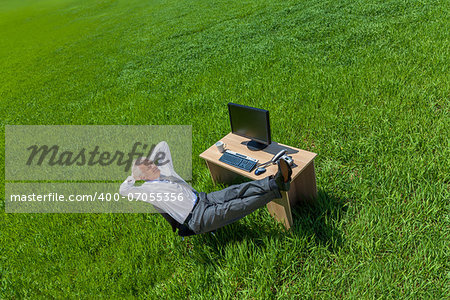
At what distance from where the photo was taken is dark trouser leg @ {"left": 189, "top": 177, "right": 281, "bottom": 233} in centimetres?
312

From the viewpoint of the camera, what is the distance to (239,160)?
3887mm

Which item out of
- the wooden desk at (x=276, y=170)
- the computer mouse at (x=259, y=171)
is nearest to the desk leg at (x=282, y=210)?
the wooden desk at (x=276, y=170)

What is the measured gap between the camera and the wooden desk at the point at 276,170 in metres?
3.53

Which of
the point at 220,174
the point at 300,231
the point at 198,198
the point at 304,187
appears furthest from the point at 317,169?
the point at 198,198

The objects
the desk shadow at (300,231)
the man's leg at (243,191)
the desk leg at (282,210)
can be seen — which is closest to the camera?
the man's leg at (243,191)

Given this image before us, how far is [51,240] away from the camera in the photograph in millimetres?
4484

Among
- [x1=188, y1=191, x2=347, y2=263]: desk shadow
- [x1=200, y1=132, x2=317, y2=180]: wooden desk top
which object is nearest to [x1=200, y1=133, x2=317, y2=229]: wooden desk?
[x1=200, y1=132, x2=317, y2=180]: wooden desk top

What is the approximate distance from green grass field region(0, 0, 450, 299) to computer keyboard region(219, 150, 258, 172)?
2.44 feet

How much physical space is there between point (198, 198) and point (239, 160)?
0.81 meters

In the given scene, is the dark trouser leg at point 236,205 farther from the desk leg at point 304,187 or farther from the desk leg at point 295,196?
the desk leg at point 304,187

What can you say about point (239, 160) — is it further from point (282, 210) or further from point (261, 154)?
point (282, 210)

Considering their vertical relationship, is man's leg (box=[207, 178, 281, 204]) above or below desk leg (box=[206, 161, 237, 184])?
above

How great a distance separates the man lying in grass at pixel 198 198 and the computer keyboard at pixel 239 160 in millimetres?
379

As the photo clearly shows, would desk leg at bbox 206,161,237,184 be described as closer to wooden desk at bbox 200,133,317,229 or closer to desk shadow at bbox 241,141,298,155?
wooden desk at bbox 200,133,317,229
